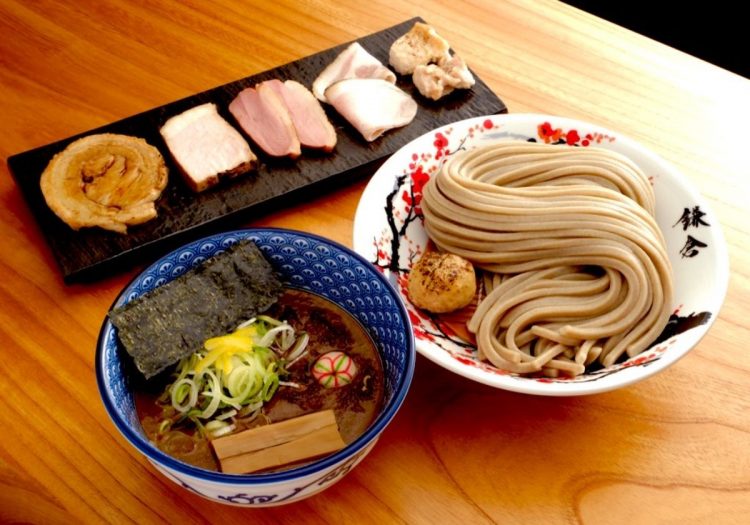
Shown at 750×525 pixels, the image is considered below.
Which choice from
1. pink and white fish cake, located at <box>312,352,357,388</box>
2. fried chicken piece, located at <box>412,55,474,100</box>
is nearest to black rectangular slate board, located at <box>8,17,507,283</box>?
fried chicken piece, located at <box>412,55,474,100</box>

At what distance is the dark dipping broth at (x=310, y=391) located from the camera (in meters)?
1.24

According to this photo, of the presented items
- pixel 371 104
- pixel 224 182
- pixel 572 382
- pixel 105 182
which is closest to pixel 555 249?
pixel 572 382

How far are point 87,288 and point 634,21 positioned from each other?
124 inches

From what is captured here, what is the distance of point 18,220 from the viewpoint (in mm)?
1773

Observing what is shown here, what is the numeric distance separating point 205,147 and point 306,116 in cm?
29

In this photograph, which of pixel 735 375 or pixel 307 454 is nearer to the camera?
pixel 307 454

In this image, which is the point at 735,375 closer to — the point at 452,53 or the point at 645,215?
the point at 645,215

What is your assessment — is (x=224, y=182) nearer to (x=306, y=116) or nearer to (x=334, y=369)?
(x=306, y=116)

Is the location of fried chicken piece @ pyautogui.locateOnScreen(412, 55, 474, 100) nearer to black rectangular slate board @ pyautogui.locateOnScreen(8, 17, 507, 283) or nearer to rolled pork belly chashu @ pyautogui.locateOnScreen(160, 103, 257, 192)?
black rectangular slate board @ pyautogui.locateOnScreen(8, 17, 507, 283)

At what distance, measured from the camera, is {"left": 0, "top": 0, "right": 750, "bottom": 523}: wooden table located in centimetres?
132

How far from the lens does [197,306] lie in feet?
4.40

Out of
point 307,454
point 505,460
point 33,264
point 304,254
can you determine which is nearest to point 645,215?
point 505,460

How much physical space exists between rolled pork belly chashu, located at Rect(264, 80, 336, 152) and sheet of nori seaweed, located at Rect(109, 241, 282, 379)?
598mm

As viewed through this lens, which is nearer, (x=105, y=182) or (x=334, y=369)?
(x=334, y=369)
